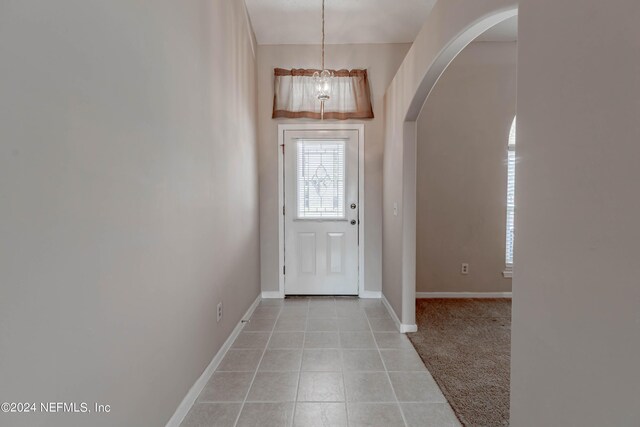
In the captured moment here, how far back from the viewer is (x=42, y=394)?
35.4 inches

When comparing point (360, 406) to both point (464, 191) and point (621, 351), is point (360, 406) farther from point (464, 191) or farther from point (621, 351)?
point (464, 191)

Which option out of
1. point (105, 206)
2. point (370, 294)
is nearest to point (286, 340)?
point (370, 294)

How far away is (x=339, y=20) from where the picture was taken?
11.9ft

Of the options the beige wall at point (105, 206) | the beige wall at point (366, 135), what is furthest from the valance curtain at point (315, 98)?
the beige wall at point (105, 206)

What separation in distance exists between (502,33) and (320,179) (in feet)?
8.49

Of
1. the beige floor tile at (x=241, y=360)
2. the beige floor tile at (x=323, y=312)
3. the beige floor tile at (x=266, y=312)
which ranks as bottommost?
the beige floor tile at (x=266, y=312)

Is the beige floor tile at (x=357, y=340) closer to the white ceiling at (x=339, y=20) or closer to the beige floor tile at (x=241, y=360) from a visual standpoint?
the beige floor tile at (x=241, y=360)

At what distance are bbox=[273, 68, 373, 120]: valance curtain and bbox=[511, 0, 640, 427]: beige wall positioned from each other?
2788mm

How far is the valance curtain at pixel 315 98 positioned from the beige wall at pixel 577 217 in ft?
9.15

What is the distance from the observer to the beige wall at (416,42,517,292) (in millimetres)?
3971

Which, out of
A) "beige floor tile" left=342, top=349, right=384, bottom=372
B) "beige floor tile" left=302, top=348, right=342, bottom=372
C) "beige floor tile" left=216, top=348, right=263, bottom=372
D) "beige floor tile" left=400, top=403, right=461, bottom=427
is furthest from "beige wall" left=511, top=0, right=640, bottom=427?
"beige floor tile" left=216, top=348, right=263, bottom=372

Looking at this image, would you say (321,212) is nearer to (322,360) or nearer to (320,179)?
(320,179)

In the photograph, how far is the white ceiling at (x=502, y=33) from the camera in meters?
3.61

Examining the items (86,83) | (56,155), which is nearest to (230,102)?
(86,83)
